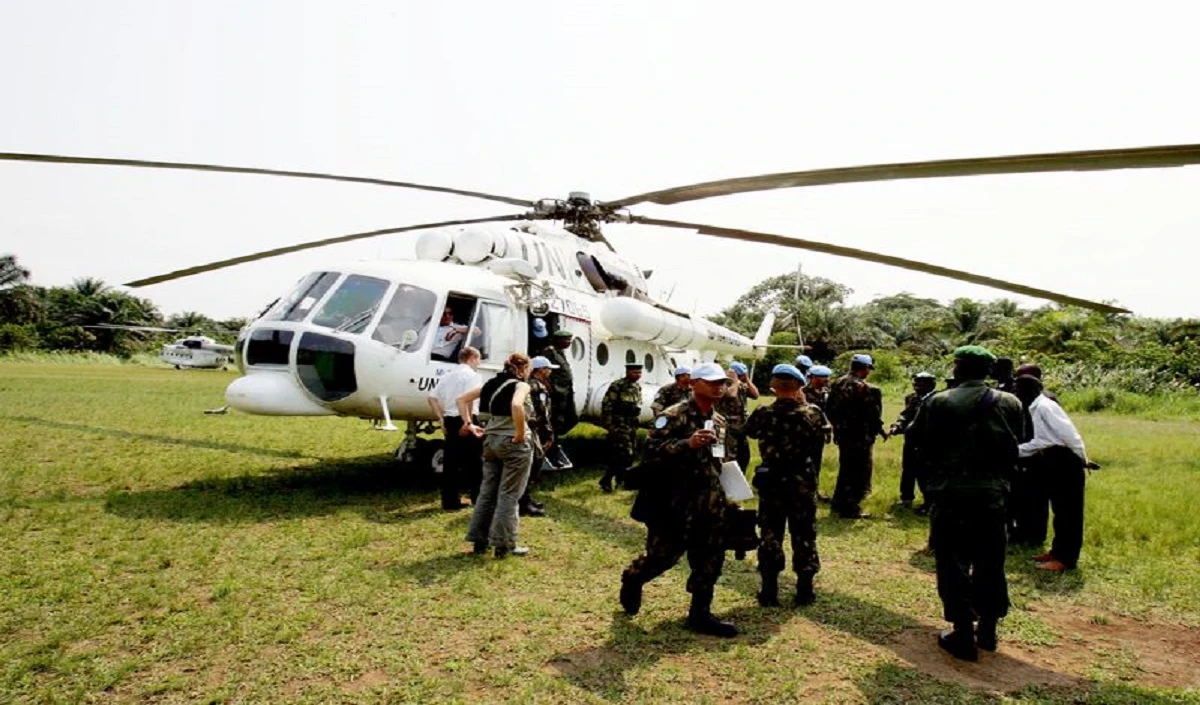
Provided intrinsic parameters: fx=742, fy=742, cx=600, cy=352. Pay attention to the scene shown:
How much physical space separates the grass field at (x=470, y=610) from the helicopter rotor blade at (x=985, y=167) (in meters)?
2.83

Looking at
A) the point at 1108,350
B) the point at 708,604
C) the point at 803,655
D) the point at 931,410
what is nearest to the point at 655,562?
the point at 708,604

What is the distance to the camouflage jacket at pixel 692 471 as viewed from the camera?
4.55m

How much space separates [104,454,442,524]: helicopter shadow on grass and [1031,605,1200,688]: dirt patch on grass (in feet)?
18.0

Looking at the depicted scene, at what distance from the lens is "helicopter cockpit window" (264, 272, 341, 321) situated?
7945 millimetres

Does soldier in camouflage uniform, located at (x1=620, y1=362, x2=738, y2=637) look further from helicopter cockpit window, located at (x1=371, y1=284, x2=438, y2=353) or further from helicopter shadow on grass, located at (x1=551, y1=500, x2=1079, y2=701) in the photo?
helicopter cockpit window, located at (x1=371, y1=284, x2=438, y2=353)

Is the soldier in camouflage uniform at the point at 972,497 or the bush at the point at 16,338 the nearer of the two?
the soldier in camouflage uniform at the point at 972,497

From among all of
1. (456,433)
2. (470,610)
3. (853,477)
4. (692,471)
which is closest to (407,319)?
(456,433)

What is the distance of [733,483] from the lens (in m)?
4.64

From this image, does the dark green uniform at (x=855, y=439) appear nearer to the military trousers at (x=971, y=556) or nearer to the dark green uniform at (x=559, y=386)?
the dark green uniform at (x=559, y=386)

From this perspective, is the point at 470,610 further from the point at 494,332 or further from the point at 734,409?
the point at 494,332

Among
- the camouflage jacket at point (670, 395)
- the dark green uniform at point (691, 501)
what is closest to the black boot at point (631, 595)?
the dark green uniform at point (691, 501)

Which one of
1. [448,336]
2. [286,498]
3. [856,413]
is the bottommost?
[286,498]

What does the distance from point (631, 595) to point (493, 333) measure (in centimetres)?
487

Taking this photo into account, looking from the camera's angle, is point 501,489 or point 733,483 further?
point 501,489
